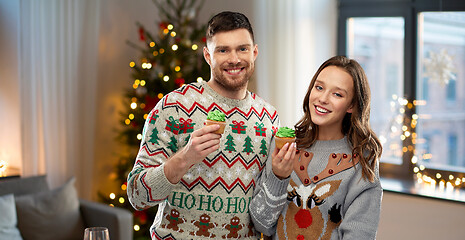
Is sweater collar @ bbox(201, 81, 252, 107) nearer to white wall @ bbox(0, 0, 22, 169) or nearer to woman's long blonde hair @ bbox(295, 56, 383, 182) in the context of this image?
woman's long blonde hair @ bbox(295, 56, 383, 182)

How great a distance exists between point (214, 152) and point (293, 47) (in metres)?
2.13

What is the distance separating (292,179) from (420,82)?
2.16 metres

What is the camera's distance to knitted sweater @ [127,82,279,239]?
1984 mm

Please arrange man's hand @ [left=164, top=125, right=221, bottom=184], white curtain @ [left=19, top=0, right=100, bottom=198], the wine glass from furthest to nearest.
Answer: white curtain @ [left=19, top=0, right=100, bottom=198], man's hand @ [left=164, top=125, right=221, bottom=184], the wine glass

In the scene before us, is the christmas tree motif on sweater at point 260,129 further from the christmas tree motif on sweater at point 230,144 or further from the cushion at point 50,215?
the cushion at point 50,215

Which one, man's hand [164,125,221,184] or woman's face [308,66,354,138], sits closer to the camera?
man's hand [164,125,221,184]

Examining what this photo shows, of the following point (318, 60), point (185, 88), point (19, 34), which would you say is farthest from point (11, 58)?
point (185, 88)

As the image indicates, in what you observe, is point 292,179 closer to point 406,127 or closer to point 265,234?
point 265,234

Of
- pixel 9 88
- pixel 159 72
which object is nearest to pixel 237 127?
pixel 159 72

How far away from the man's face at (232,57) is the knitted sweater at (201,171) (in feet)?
0.27

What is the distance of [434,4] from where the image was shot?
Result: 368 cm

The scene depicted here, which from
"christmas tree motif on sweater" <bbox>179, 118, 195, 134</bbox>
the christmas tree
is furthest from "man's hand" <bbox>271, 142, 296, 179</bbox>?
the christmas tree

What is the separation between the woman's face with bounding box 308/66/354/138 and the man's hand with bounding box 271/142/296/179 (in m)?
0.17

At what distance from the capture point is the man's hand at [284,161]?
1.87m
